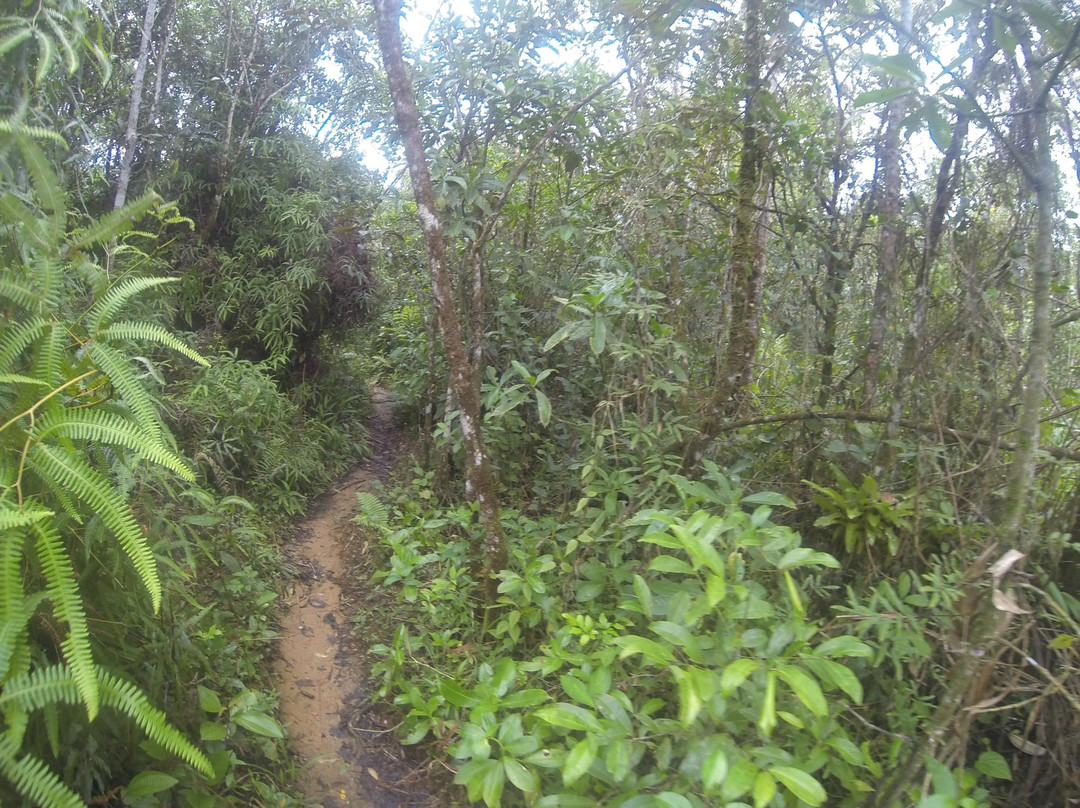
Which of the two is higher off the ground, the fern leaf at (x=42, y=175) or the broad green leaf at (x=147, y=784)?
the fern leaf at (x=42, y=175)

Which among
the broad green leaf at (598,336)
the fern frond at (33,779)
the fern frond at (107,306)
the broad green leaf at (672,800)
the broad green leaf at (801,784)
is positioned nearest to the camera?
the fern frond at (33,779)

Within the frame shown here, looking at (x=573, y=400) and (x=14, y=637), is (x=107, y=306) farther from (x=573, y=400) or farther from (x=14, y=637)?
(x=573, y=400)

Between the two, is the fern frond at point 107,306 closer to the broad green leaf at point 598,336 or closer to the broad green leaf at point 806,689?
the broad green leaf at point 598,336

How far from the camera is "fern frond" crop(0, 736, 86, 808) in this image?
1.72 meters

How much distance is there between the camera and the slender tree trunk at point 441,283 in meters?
3.86

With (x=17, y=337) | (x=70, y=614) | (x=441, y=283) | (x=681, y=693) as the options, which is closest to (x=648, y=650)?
(x=681, y=693)

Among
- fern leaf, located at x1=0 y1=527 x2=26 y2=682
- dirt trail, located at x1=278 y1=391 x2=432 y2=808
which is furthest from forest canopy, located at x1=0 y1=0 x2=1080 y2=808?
dirt trail, located at x1=278 y1=391 x2=432 y2=808

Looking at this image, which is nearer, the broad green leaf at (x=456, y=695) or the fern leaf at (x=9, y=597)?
the fern leaf at (x=9, y=597)

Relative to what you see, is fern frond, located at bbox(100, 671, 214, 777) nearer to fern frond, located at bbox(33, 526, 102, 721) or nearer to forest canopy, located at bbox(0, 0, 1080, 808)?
forest canopy, located at bbox(0, 0, 1080, 808)

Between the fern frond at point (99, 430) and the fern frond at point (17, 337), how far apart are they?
22 centimetres

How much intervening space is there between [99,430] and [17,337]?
410mm

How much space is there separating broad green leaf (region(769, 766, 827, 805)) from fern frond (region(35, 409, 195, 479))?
1.98m

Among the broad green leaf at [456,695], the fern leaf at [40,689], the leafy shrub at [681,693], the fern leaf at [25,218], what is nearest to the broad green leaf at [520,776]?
the leafy shrub at [681,693]

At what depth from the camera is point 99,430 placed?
1938mm
